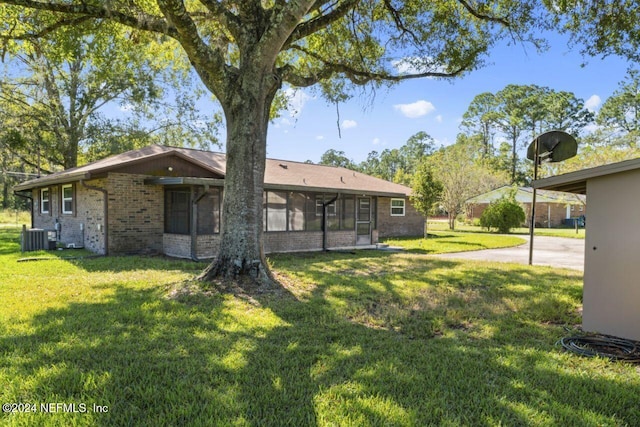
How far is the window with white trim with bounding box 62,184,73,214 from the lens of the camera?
14391 millimetres

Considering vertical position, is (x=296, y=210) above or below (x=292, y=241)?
above

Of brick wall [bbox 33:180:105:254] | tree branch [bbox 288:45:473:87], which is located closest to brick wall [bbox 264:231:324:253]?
brick wall [bbox 33:180:105:254]

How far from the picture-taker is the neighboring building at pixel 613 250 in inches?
182

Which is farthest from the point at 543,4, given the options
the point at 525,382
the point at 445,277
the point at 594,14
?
the point at 525,382

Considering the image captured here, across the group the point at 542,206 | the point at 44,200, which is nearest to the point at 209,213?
the point at 44,200

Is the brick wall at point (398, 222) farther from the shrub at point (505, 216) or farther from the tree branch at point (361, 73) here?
the tree branch at point (361, 73)

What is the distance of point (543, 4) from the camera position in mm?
9375

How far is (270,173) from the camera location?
15.9m

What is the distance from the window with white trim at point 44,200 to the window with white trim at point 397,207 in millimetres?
16292

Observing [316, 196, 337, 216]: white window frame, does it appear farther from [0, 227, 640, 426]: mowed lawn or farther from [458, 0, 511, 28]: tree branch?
[0, 227, 640, 426]: mowed lawn

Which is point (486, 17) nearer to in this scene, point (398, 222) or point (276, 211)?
point (276, 211)

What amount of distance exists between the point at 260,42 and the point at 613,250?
611cm

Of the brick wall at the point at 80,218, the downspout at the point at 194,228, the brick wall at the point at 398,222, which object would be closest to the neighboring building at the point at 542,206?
the brick wall at the point at 398,222

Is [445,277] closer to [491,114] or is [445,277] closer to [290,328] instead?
[290,328]
